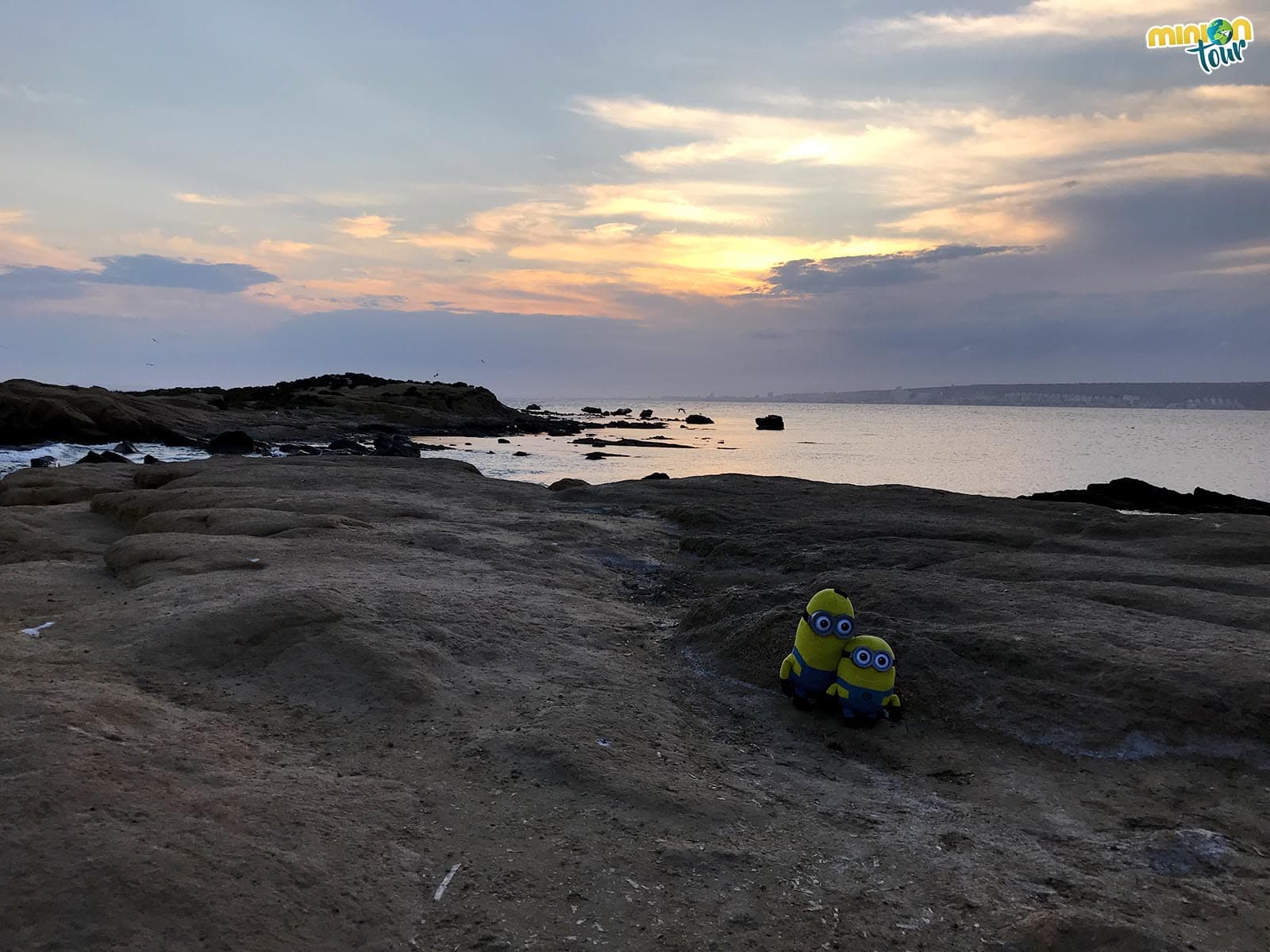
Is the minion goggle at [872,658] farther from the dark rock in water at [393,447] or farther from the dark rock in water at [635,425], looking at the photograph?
the dark rock in water at [635,425]

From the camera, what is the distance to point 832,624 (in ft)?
20.9

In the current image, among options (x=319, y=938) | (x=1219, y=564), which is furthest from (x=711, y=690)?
(x=1219, y=564)

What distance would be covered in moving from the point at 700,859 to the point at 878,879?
0.92 meters

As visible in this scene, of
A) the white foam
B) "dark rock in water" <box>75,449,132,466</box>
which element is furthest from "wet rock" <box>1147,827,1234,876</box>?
"dark rock in water" <box>75,449,132,466</box>

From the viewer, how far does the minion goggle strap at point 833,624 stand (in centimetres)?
635

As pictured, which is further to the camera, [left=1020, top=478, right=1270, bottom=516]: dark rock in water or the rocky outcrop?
the rocky outcrop

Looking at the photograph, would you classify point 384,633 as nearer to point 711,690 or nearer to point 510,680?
point 510,680

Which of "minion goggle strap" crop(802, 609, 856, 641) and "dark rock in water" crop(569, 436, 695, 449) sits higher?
"dark rock in water" crop(569, 436, 695, 449)

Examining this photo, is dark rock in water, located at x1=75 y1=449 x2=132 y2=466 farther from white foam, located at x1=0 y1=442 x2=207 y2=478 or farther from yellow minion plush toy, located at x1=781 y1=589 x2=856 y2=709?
yellow minion plush toy, located at x1=781 y1=589 x2=856 y2=709

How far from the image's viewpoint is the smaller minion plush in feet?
20.5

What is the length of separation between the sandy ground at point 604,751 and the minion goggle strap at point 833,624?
72cm

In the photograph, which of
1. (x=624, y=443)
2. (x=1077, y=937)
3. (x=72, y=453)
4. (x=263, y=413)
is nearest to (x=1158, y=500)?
(x=1077, y=937)

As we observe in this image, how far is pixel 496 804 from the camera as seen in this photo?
4.82 meters

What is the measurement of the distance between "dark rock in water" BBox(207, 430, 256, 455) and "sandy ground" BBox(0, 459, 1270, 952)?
2227 cm
